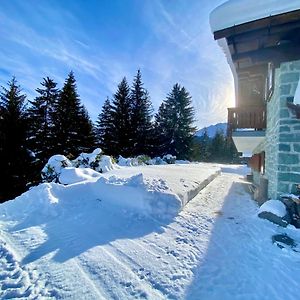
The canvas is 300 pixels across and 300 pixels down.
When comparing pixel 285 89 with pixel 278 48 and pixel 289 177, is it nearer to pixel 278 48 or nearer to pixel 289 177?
pixel 278 48

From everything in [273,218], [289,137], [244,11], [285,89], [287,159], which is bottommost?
[273,218]

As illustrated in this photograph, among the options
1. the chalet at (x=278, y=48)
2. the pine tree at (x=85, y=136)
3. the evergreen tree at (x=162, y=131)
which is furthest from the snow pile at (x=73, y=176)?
the evergreen tree at (x=162, y=131)

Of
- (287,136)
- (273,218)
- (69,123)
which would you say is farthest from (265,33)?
(69,123)

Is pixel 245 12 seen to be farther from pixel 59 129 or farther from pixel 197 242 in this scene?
pixel 59 129

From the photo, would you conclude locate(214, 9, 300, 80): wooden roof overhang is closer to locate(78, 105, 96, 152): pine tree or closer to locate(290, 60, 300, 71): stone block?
locate(290, 60, 300, 71): stone block

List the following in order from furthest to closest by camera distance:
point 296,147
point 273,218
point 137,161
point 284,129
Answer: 1. point 137,161
2. point 284,129
3. point 296,147
4. point 273,218

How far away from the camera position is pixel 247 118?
8.12 m

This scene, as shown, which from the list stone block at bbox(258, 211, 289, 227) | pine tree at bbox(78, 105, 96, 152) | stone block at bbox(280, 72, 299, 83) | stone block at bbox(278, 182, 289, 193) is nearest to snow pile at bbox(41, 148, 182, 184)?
stone block at bbox(258, 211, 289, 227)

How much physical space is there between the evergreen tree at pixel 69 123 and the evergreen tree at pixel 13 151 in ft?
16.3

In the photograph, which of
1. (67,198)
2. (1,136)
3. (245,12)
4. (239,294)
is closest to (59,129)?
(1,136)

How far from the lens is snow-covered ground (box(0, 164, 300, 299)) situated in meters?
2.50

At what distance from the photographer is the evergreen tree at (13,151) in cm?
1295

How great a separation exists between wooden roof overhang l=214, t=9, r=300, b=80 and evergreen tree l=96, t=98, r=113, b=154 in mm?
19227

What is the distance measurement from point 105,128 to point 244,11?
21977 millimetres
